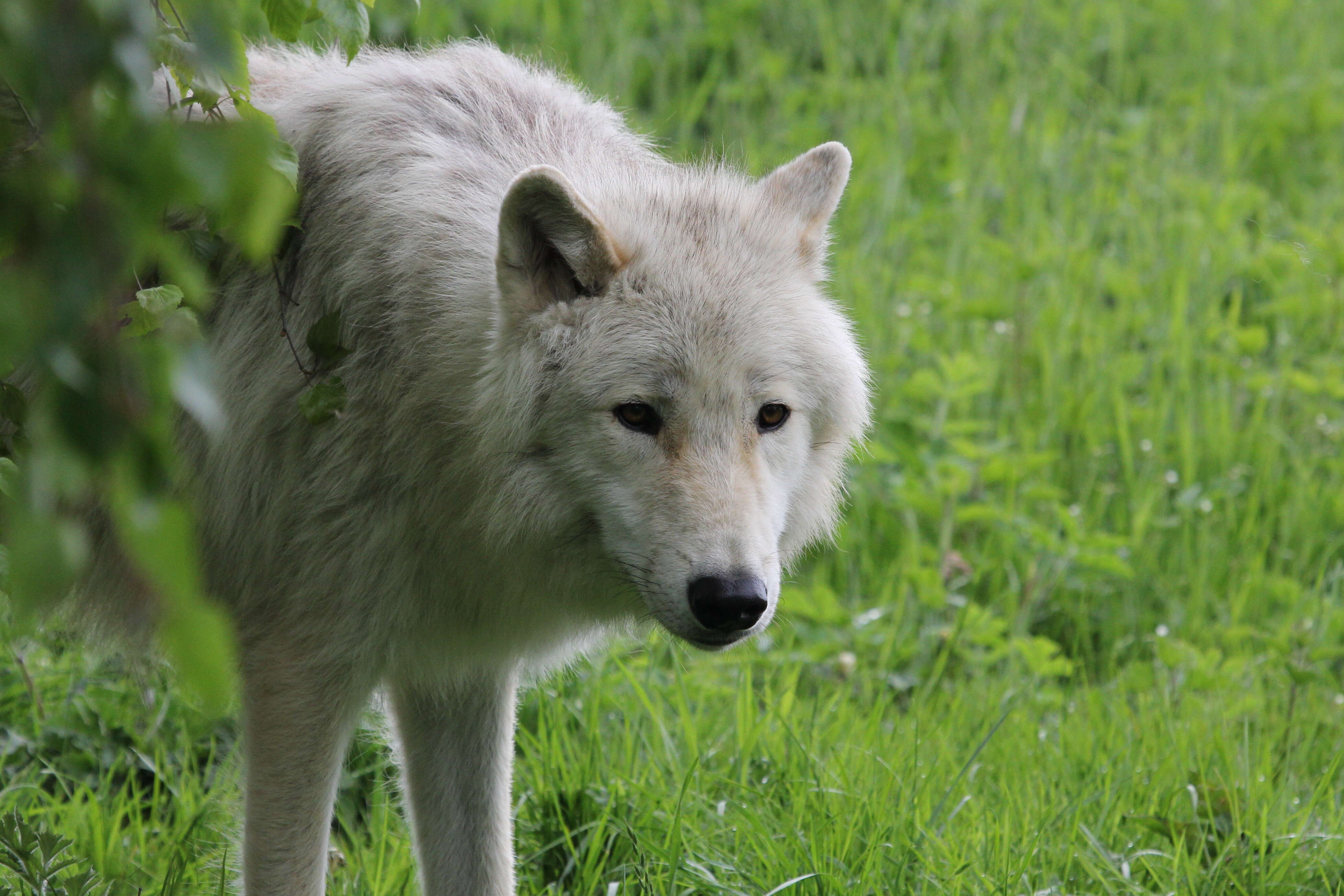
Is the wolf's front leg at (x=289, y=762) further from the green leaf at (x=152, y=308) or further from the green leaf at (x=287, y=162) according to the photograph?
the green leaf at (x=287, y=162)

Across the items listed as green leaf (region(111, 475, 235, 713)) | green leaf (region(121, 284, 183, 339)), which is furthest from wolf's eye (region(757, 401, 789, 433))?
green leaf (region(111, 475, 235, 713))

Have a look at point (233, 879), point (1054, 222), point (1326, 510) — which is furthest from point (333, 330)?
point (1054, 222)

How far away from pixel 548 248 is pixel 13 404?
118 cm

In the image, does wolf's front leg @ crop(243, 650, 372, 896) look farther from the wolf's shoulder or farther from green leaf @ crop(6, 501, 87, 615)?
green leaf @ crop(6, 501, 87, 615)

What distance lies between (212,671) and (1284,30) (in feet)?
32.9

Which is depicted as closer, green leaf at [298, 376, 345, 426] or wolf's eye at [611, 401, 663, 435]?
green leaf at [298, 376, 345, 426]

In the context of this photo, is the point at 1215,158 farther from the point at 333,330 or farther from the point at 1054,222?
the point at 333,330

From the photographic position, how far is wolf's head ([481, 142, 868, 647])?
283 centimetres

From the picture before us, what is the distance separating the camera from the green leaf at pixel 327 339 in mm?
2967

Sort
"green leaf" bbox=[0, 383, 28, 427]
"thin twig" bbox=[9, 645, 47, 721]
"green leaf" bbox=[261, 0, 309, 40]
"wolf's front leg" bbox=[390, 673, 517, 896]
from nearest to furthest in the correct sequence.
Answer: "green leaf" bbox=[261, 0, 309, 40]
"green leaf" bbox=[0, 383, 28, 427]
"wolf's front leg" bbox=[390, 673, 517, 896]
"thin twig" bbox=[9, 645, 47, 721]

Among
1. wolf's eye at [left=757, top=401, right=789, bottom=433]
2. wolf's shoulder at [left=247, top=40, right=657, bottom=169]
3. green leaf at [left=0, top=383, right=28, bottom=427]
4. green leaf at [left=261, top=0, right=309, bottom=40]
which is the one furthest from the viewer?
wolf's shoulder at [left=247, top=40, right=657, bottom=169]

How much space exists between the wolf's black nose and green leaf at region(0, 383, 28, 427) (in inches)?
52.5

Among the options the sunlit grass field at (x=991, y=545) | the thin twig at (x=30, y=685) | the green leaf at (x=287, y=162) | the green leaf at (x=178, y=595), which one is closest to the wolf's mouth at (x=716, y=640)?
the sunlit grass field at (x=991, y=545)

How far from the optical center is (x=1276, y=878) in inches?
137
